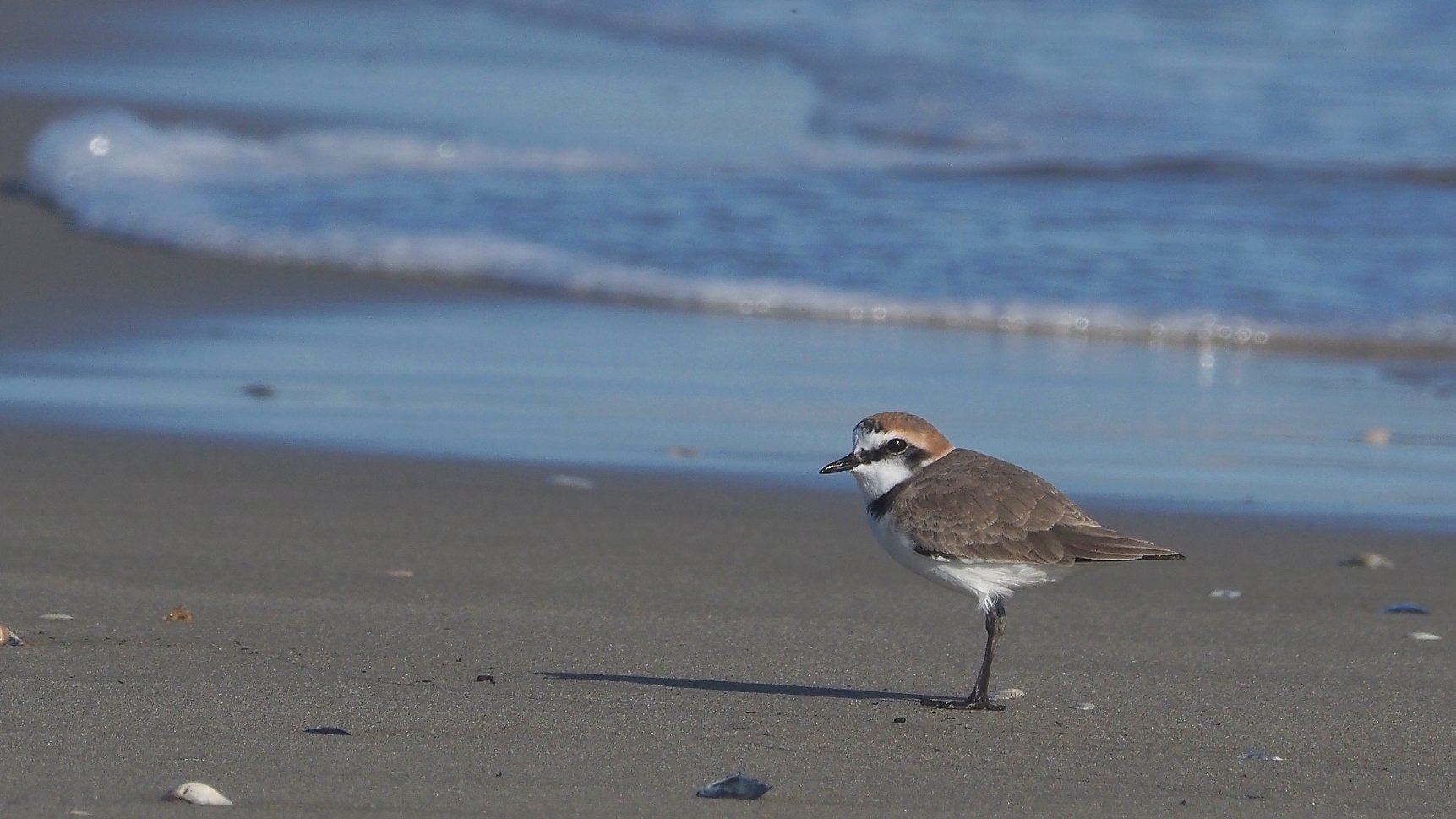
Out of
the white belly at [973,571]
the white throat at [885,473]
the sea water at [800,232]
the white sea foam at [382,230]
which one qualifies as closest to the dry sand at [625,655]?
the white belly at [973,571]

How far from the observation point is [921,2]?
80.2ft

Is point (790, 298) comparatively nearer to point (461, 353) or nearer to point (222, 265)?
point (461, 353)

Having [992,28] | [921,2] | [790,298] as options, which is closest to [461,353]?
[790,298]

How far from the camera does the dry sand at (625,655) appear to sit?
12.7ft

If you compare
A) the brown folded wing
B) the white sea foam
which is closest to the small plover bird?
the brown folded wing

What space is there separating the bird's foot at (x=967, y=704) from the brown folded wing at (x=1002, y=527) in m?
0.32

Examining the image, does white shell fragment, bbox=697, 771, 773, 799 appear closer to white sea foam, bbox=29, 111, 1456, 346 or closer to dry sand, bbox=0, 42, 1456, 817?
dry sand, bbox=0, 42, 1456, 817

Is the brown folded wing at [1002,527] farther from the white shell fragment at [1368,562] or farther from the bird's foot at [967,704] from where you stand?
the white shell fragment at [1368,562]

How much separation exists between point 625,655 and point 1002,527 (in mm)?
1008

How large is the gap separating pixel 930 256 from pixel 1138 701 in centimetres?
672

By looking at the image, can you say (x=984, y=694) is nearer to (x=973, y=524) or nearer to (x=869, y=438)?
(x=973, y=524)

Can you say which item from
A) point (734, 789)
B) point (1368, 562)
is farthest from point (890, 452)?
point (1368, 562)

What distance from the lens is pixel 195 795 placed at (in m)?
3.56

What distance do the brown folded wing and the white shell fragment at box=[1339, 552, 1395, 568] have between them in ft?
5.96
